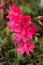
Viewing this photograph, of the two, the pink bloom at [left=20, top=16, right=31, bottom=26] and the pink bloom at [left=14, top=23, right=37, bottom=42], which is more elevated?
the pink bloom at [left=20, top=16, right=31, bottom=26]

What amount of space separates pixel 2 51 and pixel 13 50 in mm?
65

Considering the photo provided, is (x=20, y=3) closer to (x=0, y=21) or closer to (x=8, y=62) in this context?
(x=0, y=21)

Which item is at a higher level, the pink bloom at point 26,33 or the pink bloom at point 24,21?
the pink bloom at point 24,21

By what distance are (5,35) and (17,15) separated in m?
0.30

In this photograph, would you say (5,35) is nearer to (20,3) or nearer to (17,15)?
(17,15)

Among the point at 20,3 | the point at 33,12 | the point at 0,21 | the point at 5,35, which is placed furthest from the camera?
the point at 20,3

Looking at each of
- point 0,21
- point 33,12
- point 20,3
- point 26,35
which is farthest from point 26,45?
point 20,3

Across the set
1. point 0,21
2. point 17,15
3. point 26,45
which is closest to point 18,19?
point 17,15

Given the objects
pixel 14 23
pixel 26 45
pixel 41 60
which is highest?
pixel 14 23

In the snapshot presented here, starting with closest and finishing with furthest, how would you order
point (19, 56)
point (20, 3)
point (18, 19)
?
point (18, 19), point (19, 56), point (20, 3)

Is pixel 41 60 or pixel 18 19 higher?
pixel 18 19

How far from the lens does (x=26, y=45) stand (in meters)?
1.02

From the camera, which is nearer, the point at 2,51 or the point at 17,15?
the point at 17,15

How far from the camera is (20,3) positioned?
2.02 metres
